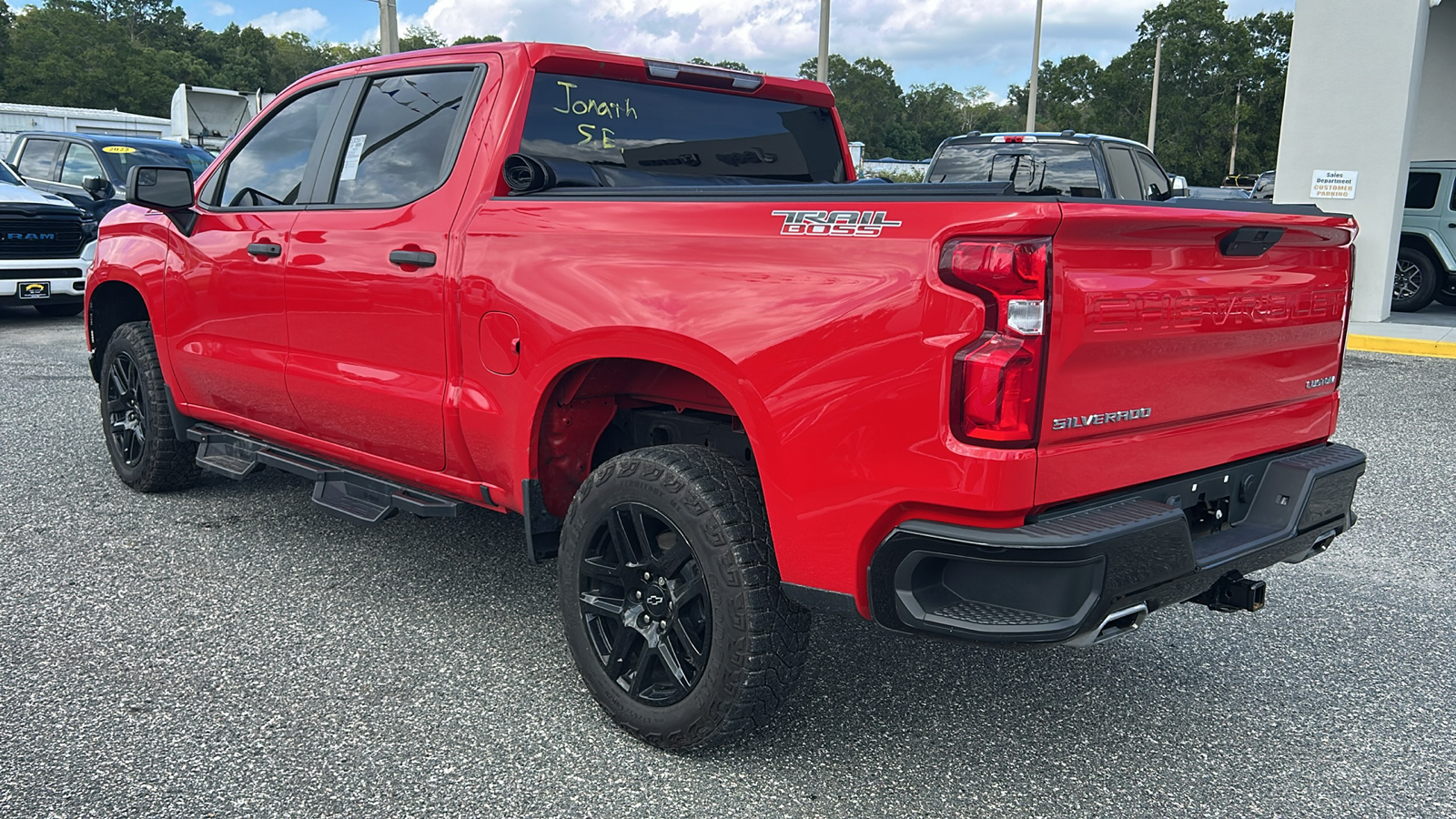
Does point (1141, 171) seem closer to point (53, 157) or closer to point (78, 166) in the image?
point (78, 166)

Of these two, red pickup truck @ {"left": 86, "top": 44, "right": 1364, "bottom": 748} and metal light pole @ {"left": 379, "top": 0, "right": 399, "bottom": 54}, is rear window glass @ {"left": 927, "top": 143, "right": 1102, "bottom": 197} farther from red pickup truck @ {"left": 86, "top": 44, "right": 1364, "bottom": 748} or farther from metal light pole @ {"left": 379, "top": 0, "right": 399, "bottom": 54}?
metal light pole @ {"left": 379, "top": 0, "right": 399, "bottom": 54}

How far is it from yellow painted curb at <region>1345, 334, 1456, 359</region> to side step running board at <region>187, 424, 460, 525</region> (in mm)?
10003

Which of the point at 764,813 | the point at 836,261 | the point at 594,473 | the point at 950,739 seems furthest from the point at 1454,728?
the point at 594,473

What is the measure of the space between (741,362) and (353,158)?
2.08 meters

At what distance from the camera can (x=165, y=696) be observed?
3.32 meters

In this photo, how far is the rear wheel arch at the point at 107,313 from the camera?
220 inches

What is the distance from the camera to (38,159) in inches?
551

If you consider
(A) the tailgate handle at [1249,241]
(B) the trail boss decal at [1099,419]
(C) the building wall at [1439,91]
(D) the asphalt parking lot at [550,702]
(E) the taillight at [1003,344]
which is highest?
(C) the building wall at [1439,91]

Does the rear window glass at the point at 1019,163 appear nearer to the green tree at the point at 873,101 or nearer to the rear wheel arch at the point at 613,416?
the rear wheel arch at the point at 613,416

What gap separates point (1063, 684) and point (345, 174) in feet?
9.83

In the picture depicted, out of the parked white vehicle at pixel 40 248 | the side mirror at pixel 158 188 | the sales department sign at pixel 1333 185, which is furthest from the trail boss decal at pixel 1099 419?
the sales department sign at pixel 1333 185

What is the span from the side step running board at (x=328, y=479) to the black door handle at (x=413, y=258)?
0.78 m

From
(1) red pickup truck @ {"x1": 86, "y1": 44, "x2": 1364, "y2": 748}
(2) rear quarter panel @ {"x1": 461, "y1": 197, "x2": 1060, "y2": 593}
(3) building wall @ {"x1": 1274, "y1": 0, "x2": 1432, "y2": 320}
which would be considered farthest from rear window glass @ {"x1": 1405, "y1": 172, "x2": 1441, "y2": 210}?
(2) rear quarter panel @ {"x1": 461, "y1": 197, "x2": 1060, "y2": 593}

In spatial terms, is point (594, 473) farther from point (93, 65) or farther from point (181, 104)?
point (93, 65)
